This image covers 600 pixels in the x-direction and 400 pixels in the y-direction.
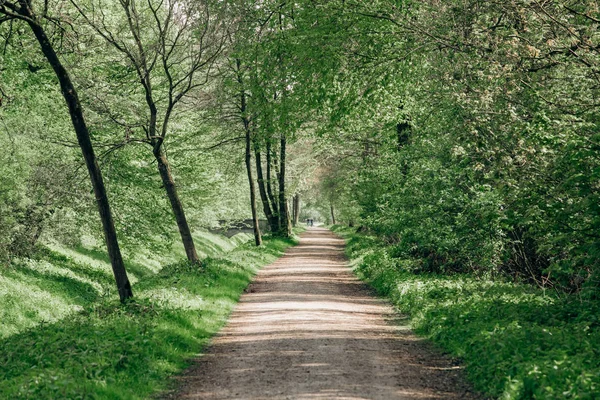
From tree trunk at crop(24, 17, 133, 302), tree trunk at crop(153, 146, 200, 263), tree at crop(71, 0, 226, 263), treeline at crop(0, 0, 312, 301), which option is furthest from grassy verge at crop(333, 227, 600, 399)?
tree at crop(71, 0, 226, 263)

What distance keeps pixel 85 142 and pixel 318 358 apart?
7.10m

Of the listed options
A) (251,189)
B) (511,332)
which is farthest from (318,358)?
(251,189)

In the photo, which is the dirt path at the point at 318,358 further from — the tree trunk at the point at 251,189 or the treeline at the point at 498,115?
the tree trunk at the point at 251,189

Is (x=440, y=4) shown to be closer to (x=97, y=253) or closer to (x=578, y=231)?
(x=578, y=231)

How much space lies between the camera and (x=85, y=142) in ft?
44.3

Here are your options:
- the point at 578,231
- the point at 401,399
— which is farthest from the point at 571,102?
the point at 401,399

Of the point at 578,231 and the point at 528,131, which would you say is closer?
the point at 578,231

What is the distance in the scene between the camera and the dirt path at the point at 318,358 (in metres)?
8.14

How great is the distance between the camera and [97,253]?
2994cm

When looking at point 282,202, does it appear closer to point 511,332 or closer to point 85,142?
point 85,142

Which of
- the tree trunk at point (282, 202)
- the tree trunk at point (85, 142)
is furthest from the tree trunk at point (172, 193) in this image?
the tree trunk at point (282, 202)

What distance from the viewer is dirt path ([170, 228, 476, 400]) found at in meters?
8.14

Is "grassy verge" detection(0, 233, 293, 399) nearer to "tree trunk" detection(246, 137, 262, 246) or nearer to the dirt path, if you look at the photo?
the dirt path

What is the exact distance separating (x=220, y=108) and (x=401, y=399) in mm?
22503
